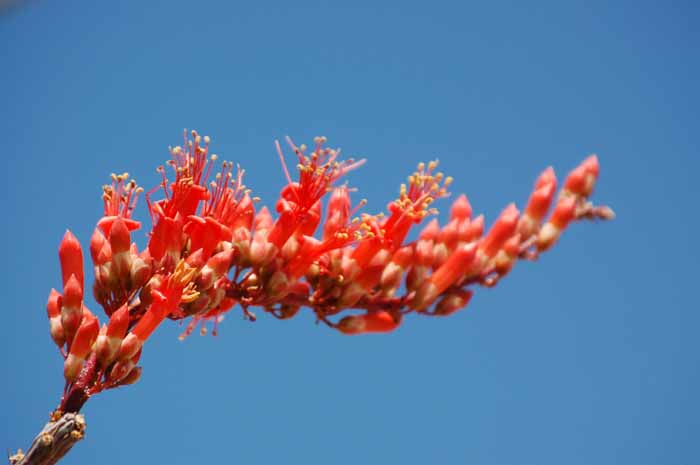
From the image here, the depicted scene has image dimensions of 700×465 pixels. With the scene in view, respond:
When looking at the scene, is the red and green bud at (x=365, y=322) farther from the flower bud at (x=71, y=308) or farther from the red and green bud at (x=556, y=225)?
the flower bud at (x=71, y=308)

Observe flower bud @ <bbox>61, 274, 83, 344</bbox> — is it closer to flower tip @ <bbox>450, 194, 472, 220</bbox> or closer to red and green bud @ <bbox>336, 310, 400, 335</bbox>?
red and green bud @ <bbox>336, 310, 400, 335</bbox>

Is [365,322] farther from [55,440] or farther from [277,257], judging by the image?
[55,440]

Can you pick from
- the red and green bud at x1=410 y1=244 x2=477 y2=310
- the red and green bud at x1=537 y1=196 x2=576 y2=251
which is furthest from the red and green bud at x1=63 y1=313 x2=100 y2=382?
the red and green bud at x1=537 y1=196 x2=576 y2=251

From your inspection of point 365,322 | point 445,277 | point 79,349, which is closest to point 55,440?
point 79,349

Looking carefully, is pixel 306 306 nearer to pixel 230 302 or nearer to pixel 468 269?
pixel 230 302

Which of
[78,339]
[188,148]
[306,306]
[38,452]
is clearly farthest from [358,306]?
[38,452]
